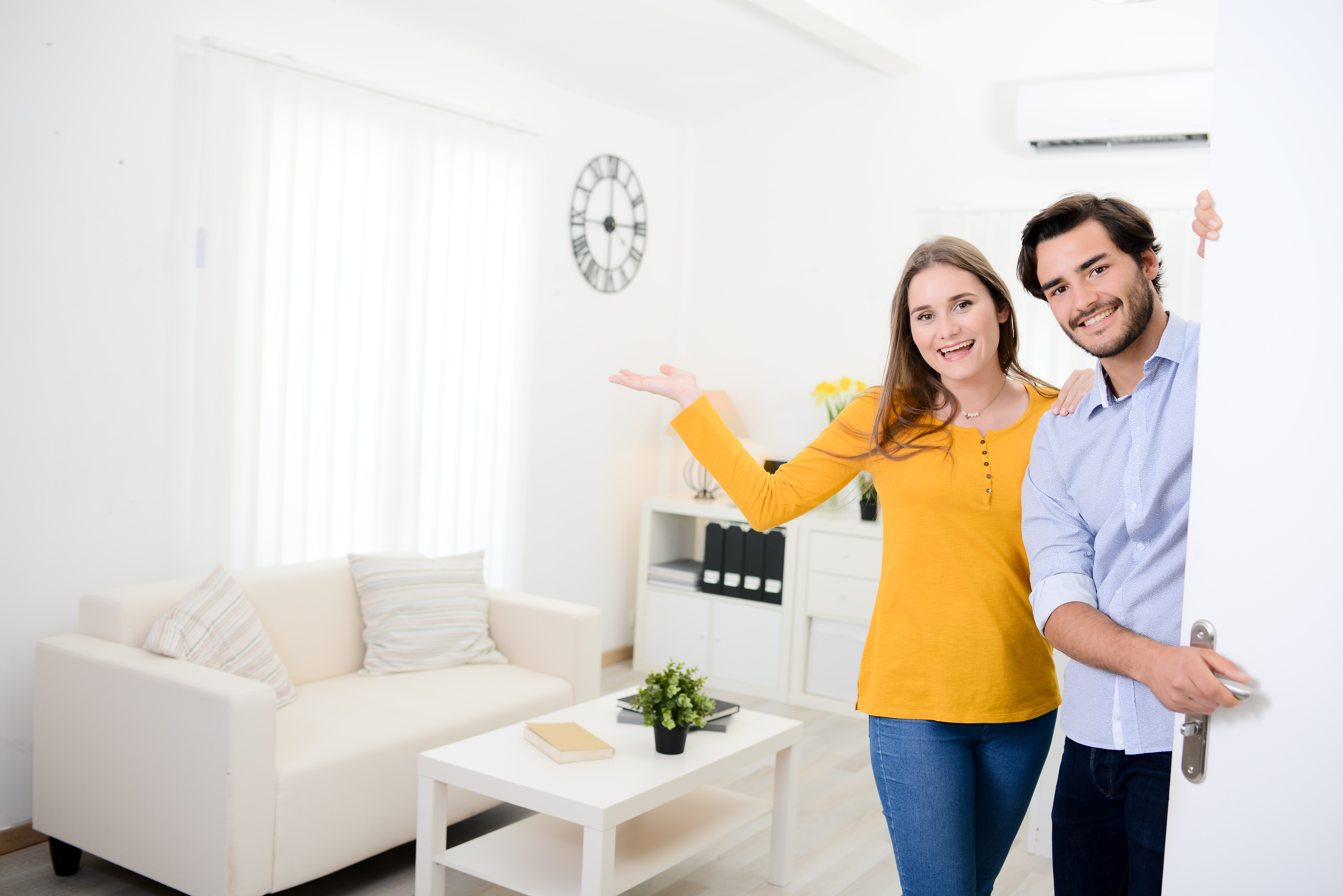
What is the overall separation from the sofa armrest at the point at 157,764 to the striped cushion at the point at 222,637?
0.06 metres

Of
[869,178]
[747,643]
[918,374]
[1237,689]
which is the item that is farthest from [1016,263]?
[1237,689]

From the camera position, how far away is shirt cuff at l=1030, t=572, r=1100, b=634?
126cm

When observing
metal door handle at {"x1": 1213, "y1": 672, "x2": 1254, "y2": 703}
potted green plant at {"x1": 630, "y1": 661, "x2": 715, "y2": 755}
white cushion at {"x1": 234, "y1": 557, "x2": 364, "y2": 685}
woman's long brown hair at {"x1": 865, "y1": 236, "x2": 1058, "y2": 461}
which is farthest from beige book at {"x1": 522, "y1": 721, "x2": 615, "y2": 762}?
metal door handle at {"x1": 1213, "y1": 672, "x2": 1254, "y2": 703}

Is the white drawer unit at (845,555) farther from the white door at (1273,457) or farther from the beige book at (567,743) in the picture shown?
the white door at (1273,457)

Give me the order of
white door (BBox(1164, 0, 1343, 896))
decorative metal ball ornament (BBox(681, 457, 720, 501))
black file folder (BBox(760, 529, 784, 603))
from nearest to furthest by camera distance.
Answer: white door (BBox(1164, 0, 1343, 896))
black file folder (BBox(760, 529, 784, 603))
decorative metal ball ornament (BBox(681, 457, 720, 501))

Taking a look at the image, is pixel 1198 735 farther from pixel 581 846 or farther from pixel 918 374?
pixel 581 846

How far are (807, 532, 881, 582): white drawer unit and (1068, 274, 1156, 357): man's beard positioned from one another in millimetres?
2813

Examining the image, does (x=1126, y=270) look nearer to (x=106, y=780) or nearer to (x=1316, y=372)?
Answer: (x=1316, y=372)

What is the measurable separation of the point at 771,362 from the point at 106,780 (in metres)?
3.31

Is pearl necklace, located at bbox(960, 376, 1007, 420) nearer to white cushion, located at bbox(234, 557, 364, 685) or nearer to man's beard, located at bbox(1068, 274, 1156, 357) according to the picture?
man's beard, located at bbox(1068, 274, 1156, 357)

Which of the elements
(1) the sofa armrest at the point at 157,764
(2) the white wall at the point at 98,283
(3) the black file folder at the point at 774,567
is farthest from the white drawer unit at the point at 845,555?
(1) the sofa armrest at the point at 157,764

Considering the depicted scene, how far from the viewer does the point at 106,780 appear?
243 centimetres

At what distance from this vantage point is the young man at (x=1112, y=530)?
1.20m

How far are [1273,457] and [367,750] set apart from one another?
7.04 ft
